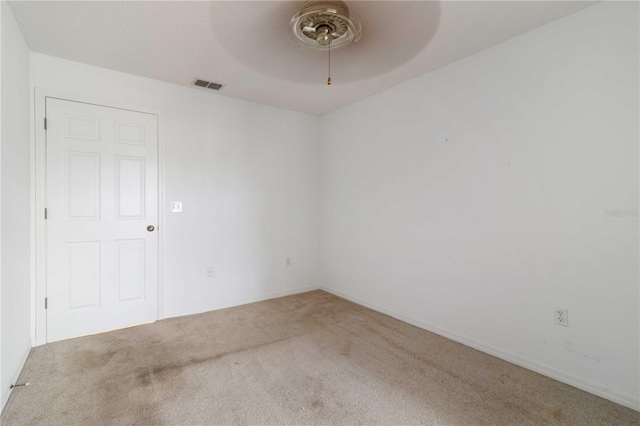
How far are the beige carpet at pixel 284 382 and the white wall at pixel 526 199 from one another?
0.29m

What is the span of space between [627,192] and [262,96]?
3.30 m

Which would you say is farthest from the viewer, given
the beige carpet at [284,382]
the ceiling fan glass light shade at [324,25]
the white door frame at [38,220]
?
the white door frame at [38,220]

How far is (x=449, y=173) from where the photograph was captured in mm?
2768

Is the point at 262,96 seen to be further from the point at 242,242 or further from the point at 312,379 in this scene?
the point at 312,379

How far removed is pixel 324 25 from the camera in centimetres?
198

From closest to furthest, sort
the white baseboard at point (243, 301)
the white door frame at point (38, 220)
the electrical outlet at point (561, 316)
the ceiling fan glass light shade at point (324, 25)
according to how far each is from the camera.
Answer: the ceiling fan glass light shade at point (324, 25), the electrical outlet at point (561, 316), the white door frame at point (38, 220), the white baseboard at point (243, 301)

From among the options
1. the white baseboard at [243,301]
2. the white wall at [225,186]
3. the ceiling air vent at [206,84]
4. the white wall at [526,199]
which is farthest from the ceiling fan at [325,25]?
the white baseboard at [243,301]

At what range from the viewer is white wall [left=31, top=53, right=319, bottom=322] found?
307 centimetres

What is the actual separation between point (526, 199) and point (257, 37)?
236 centimetres

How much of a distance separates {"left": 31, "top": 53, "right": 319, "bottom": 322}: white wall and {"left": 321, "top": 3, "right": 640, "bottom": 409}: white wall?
4.00ft

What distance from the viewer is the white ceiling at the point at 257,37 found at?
6.51 feet

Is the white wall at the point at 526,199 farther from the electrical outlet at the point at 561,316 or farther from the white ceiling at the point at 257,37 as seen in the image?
the white ceiling at the point at 257,37

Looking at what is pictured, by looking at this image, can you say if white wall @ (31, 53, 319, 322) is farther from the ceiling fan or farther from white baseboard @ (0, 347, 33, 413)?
the ceiling fan

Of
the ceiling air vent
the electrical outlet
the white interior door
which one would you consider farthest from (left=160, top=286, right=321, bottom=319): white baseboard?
the electrical outlet
